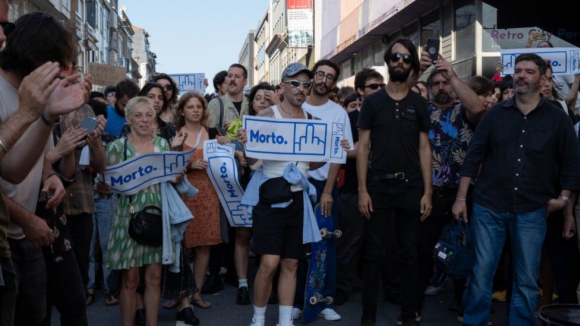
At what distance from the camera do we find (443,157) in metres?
6.79

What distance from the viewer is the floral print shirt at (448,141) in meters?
6.69

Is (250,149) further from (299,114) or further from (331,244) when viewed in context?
(331,244)

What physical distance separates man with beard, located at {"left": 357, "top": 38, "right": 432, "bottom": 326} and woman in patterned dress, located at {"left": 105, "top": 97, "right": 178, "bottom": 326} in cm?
166

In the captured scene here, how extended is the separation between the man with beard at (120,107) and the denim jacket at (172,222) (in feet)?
6.84

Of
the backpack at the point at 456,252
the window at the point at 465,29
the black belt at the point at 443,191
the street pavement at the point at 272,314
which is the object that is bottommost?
the street pavement at the point at 272,314

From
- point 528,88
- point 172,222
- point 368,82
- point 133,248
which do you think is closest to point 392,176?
point 528,88

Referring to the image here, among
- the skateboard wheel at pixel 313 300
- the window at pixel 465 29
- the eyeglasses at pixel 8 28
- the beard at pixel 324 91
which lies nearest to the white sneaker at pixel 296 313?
the skateboard wheel at pixel 313 300

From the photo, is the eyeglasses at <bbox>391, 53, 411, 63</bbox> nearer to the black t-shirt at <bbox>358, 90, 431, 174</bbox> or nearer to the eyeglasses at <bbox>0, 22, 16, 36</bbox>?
the black t-shirt at <bbox>358, 90, 431, 174</bbox>

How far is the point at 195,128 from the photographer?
24.9 ft

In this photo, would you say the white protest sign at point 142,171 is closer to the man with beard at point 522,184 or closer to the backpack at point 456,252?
the backpack at point 456,252

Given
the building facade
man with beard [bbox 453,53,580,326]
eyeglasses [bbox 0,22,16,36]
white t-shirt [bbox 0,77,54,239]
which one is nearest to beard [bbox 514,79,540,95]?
man with beard [bbox 453,53,580,326]

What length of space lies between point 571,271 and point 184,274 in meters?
3.05

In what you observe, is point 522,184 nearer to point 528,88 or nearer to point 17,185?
point 528,88

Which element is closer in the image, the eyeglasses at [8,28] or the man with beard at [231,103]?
the eyeglasses at [8,28]
